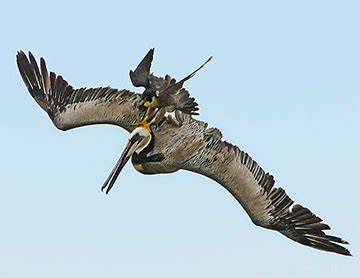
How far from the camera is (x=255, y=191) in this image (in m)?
20.6

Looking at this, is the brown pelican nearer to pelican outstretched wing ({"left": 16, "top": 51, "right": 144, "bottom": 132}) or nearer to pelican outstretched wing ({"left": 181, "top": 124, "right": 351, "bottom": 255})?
pelican outstretched wing ({"left": 181, "top": 124, "right": 351, "bottom": 255})

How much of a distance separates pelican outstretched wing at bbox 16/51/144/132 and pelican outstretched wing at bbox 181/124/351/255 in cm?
175

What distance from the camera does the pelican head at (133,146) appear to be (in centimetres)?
2062

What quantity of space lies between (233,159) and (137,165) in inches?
71.7

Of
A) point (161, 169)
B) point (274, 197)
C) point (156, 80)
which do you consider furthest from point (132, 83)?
point (274, 197)

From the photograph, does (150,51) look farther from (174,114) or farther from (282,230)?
(282,230)

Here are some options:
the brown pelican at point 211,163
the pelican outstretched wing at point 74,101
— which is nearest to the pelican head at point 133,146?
the brown pelican at point 211,163

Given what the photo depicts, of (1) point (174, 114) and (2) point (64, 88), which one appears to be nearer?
(1) point (174, 114)

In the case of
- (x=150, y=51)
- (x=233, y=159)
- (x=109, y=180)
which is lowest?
(x=109, y=180)

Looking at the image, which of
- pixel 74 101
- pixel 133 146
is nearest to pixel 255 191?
pixel 133 146

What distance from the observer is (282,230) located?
2070 cm

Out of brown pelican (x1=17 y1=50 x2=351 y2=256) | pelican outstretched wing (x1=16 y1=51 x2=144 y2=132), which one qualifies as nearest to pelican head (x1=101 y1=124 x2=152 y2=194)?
brown pelican (x1=17 y1=50 x2=351 y2=256)

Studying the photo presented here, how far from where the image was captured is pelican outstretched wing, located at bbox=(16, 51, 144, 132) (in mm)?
21828

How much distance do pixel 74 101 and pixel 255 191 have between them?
180 inches
